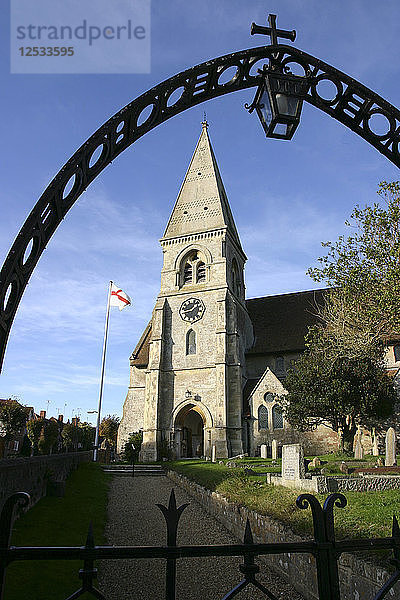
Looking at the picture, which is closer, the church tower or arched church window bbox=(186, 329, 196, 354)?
the church tower

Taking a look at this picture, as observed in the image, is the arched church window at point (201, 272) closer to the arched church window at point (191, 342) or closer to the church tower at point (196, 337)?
the church tower at point (196, 337)

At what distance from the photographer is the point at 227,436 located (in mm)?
31906

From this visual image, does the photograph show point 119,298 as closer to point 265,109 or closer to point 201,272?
point 201,272

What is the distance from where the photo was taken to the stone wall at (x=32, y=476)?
366 inches

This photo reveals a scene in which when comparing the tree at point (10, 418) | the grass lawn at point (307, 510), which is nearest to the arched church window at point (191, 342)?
the tree at point (10, 418)

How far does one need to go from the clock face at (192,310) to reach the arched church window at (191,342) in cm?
99

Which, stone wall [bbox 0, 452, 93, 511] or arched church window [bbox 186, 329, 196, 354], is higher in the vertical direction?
arched church window [bbox 186, 329, 196, 354]

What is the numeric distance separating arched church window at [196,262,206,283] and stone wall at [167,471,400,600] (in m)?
26.9

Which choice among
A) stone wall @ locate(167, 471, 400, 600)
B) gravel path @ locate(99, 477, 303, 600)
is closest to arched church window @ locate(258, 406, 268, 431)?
gravel path @ locate(99, 477, 303, 600)

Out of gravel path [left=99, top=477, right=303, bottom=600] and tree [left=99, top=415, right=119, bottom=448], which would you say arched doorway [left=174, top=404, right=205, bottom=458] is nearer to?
gravel path [left=99, top=477, right=303, bottom=600]

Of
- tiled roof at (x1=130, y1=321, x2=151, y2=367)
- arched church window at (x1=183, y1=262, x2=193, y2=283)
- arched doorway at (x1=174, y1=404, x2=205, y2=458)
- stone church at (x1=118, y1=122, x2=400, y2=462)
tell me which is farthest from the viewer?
tiled roof at (x1=130, y1=321, x2=151, y2=367)

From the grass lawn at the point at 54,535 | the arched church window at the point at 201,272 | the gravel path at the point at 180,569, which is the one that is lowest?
the gravel path at the point at 180,569

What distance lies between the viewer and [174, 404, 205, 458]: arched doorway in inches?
1367

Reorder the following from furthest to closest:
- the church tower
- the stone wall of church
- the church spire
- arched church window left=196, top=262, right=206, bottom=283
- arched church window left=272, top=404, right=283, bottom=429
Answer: the church spire
arched church window left=196, top=262, right=206, bottom=283
the stone wall of church
the church tower
arched church window left=272, top=404, right=283, bottom=429
